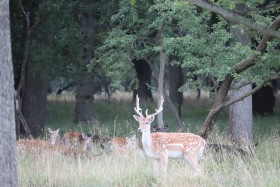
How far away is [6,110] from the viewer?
5734mm

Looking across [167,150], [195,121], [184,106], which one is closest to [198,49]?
[167,150]

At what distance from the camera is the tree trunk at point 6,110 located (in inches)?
225

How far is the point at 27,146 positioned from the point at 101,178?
3197 millimetres

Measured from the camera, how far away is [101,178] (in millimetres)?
7902

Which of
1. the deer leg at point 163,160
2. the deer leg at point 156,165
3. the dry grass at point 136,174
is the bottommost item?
the dry grass at point 136,174

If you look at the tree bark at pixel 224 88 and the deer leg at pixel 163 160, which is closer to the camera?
the deer leg at pixel 163 160

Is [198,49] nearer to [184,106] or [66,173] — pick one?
[66,173]

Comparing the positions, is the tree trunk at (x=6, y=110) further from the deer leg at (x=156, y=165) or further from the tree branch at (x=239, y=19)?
the deer leg at (x=156, y=165)

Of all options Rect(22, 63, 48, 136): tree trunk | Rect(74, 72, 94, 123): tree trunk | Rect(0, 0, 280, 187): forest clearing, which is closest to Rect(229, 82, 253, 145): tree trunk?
Rect(0, 0, 280, 187): forest clearing

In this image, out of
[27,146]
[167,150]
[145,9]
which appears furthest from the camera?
[145,9]

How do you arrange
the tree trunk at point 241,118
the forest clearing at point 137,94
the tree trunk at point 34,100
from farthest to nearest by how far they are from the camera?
the tree trunk at point 34,100, the tree trunk at point 241,118, the forest clearing at point 137,94

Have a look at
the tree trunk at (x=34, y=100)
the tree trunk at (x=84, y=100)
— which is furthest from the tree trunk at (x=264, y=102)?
the tree trunk at (x=34, y=100)

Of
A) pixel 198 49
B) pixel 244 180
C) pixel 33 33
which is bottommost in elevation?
pixel 244 180

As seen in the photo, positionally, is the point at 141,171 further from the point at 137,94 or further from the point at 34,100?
the point at 34,100
